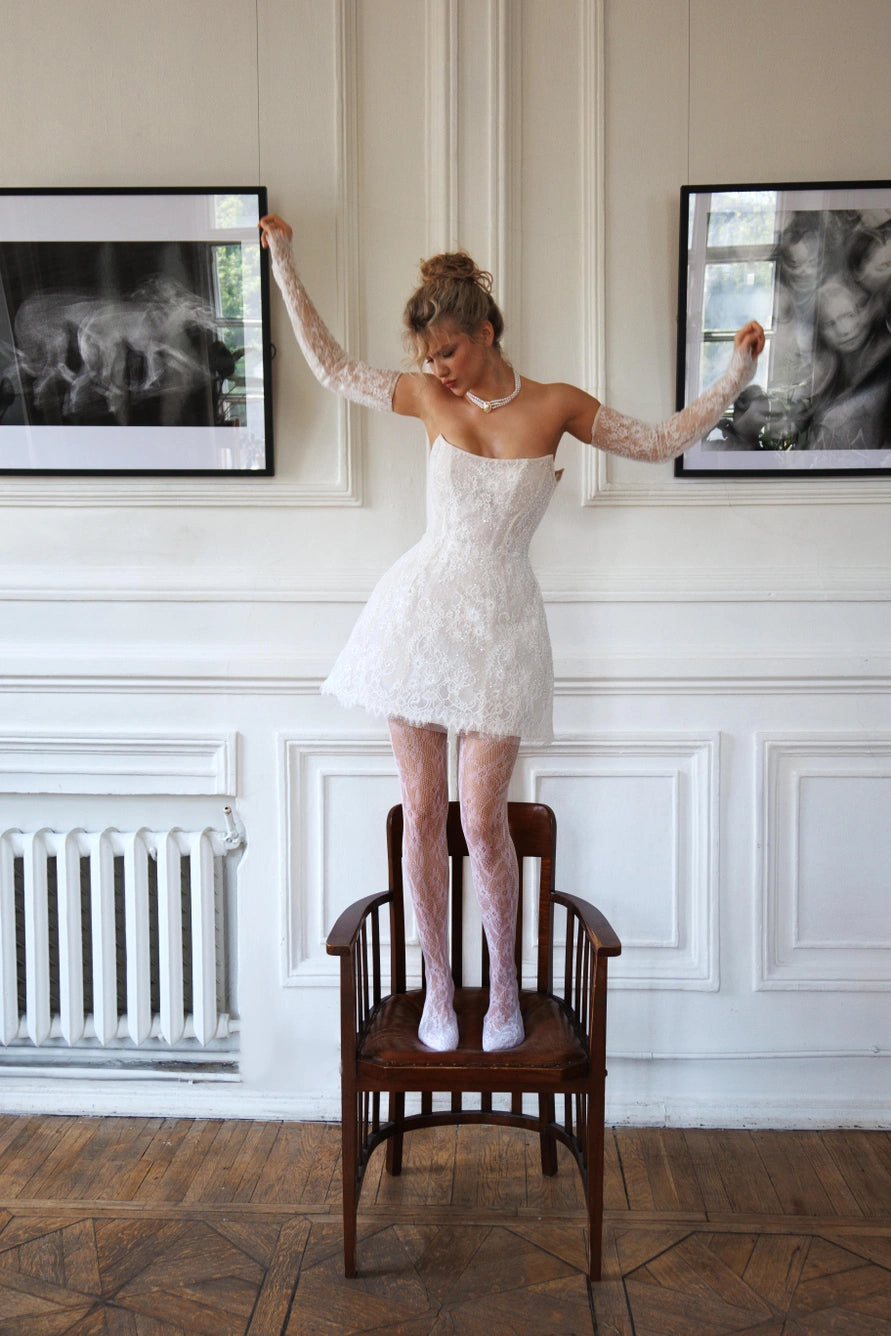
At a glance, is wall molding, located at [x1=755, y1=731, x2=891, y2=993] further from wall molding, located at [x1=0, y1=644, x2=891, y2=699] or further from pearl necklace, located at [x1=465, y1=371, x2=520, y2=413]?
pearl necklace, located at [x1=465, y1=371, x2=520, y2=413]

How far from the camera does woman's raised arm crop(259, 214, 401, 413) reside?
2059 millimetres

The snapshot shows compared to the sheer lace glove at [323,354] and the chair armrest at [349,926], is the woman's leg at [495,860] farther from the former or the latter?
the sheer lace glove at [323,354]

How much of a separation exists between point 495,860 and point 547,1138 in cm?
73

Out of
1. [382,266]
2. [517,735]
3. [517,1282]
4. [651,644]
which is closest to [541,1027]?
[517,1282]

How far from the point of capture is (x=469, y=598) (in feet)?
6.35

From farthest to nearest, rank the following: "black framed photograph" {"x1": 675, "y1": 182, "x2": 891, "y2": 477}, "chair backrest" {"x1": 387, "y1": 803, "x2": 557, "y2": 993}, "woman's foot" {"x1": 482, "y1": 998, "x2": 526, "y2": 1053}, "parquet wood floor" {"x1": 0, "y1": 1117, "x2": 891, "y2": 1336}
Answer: "black framed photograph" {"x1": 675, "y1": 182, "x2": 891, "y2": 477} < "chair backrest" {"x1": 387, "y1": 803, "x2": 557, "y2": 993} < "woman's foot" {"x1": 482, "y1": 998, "x2": 526, "y2": 1053} < "parquet wood floor" {"x1": 0, "y1": 1117, "x2": 891, "y2": 1336}

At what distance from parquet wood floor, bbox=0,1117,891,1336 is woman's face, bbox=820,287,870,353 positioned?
1.92 meters

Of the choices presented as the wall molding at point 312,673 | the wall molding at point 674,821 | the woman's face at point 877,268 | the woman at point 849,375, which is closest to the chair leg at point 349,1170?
the wall molding at point 674,821

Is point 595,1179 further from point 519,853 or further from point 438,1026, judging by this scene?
point 519,853

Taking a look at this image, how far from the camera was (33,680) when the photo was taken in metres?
2.59

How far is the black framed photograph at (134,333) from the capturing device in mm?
2473

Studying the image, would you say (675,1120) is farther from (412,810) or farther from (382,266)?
(382,266)

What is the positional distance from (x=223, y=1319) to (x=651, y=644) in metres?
1.67

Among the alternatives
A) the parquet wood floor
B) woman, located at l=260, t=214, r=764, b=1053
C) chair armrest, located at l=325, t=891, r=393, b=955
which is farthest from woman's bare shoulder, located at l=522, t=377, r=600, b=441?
the parquet wood floor
